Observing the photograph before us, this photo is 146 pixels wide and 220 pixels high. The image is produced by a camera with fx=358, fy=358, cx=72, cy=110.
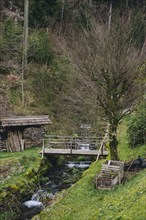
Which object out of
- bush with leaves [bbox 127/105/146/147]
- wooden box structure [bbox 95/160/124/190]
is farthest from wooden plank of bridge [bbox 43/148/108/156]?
wooden box structure [bbox 95/160/124/190]

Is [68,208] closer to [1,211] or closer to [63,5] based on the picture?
[1,211]

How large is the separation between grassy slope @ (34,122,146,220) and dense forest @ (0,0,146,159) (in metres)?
4.15

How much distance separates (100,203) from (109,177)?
261 cm

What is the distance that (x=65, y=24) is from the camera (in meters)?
49.4

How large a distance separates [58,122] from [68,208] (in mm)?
20518

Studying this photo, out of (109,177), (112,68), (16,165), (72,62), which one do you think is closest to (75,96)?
(72,62)

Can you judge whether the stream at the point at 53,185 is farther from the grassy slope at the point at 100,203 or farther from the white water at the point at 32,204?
the grassy slope at the point at 100,203

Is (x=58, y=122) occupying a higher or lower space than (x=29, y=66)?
lower

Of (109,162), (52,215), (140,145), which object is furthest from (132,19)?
(52,215)

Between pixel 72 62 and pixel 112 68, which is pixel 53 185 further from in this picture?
pixel 72 62

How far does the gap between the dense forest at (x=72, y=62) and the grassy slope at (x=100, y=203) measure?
4152mm

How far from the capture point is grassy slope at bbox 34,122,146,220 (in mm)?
15031

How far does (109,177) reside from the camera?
67.7ft

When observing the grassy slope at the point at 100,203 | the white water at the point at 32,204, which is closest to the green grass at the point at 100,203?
the grassy slope at the point at 100,203
